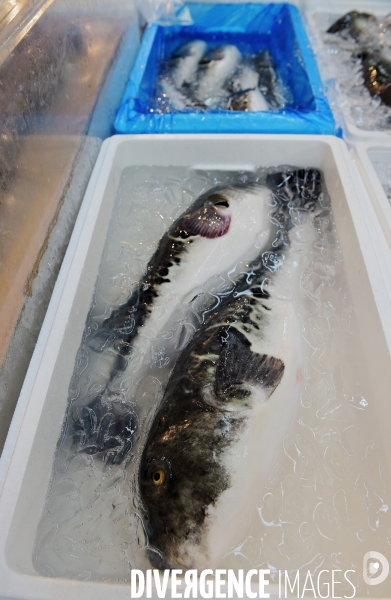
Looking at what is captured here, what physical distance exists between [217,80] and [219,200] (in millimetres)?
1777

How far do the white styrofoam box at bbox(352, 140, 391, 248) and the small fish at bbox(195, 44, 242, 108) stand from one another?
1.25 m

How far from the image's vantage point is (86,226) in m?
1.57

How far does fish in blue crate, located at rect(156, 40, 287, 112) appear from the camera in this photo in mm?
2629

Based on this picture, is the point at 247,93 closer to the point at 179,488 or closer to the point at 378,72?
the point at 378,72

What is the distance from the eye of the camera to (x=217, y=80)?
2.93 m

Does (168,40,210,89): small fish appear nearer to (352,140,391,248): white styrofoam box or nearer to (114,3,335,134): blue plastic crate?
(114,3,335,134): blue plastic crate

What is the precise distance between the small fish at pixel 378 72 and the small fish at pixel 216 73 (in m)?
0.97

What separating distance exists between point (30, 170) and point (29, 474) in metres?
1.01

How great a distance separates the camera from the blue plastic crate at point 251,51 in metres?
1.96

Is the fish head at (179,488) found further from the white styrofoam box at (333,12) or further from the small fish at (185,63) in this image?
the small fish at (185,63)

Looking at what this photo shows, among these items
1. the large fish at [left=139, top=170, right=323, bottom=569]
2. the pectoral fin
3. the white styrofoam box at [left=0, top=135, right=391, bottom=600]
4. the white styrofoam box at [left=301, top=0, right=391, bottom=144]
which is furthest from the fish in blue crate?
the pectoral fin

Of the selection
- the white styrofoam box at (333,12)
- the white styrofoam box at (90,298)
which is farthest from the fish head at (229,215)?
the white styrofoam box at (333,12)

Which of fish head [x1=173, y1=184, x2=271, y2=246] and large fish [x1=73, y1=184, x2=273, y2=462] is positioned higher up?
fish head [x1=173, y1=184, x2=271, y2=246]

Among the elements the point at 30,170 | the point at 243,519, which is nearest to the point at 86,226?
the point at 30,170
